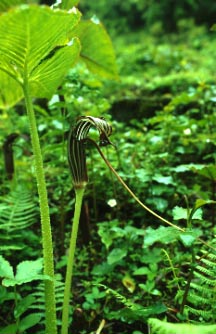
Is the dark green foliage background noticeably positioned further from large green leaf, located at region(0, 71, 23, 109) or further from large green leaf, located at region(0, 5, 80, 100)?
large green leaf, located at region(0, 5, 80, 100)

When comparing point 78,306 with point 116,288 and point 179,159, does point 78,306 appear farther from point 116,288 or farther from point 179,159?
point 179,159

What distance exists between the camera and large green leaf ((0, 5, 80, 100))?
3.37 feet

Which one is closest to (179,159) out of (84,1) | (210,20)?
(210,20)

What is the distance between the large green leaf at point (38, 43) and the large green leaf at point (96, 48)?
34 cm

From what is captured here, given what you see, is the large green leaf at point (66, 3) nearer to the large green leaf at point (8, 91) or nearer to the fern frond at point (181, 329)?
the large green leaf at point (8, 91)

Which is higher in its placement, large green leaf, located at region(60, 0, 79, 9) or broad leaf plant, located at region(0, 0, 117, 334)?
large green leaf, located at region(60, 0, 79, 9)

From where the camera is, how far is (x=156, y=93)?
418cm

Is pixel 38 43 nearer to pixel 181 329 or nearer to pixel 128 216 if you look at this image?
pixel 181 329

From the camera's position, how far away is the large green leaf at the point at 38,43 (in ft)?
3.37

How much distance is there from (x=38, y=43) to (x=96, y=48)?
68 cm

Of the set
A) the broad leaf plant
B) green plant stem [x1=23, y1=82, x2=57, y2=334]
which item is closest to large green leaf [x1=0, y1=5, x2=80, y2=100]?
the broad leaf plant

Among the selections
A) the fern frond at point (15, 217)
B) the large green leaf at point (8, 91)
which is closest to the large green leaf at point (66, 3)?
the large green leaf at point (8, 91)

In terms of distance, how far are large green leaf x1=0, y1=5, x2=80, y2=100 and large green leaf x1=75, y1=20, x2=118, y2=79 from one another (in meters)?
0.34

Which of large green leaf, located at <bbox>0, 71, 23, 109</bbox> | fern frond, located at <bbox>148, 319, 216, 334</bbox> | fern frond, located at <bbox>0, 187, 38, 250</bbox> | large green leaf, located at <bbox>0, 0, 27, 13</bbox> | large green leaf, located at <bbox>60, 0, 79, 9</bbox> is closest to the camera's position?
fern frond, located at <bbox>148, 319, 216, 334</bbox>
